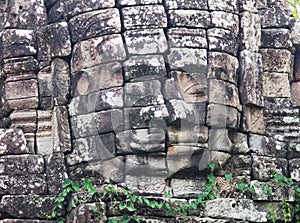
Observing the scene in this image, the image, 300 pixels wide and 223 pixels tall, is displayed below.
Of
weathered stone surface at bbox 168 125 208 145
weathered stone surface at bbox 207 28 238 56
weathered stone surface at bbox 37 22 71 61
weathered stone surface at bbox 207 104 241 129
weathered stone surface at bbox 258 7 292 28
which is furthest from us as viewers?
weathered stone surface at bbox 258 7 292 28

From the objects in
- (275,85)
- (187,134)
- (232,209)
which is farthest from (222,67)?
(232,209)

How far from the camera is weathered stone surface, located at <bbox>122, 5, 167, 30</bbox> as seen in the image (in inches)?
407

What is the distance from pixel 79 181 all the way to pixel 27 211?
66 centimetres

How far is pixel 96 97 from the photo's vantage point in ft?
33.7

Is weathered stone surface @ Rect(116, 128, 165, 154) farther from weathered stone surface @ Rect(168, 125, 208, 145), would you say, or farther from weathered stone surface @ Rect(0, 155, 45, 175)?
weathered stone surface @ Rect(0, 155, 45, 175)

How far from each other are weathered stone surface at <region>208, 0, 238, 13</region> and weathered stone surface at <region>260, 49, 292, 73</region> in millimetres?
717

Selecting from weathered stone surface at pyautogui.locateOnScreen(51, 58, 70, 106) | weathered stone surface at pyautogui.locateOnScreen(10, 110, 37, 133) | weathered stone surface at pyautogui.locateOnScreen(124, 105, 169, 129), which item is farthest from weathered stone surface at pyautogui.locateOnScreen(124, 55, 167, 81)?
weathered stone surface at pyautogui.locateOnScreen(10, 110, 37, 133)

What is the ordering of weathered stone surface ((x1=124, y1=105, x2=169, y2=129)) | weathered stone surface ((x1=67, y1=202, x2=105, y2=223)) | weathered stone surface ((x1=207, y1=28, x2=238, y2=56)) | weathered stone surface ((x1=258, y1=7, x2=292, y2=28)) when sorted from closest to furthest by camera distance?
weathered stone surface ((x1=67, y1=202, x2=105, y2=223))
weathered stone surface ((x1=124, y1=105, x2=169, y2=129))
weathered stone surface ((x1=207, y1=28, x2=238, y2=56))
weathered stone surface ((x1=258, y1=7, x2=292, y2=28))

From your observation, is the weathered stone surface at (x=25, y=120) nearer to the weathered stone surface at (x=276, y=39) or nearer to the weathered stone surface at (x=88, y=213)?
the weathered stone surface at (x=88, y=213)

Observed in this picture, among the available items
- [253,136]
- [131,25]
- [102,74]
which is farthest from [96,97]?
[253,136]

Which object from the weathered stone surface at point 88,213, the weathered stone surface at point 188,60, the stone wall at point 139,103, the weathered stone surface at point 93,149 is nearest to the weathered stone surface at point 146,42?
the stone wall at point 139,103

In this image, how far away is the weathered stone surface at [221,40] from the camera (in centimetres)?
1045

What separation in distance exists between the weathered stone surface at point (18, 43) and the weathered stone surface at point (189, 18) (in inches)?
68.3

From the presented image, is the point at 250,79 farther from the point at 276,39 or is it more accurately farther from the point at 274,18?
the point at 274,18
